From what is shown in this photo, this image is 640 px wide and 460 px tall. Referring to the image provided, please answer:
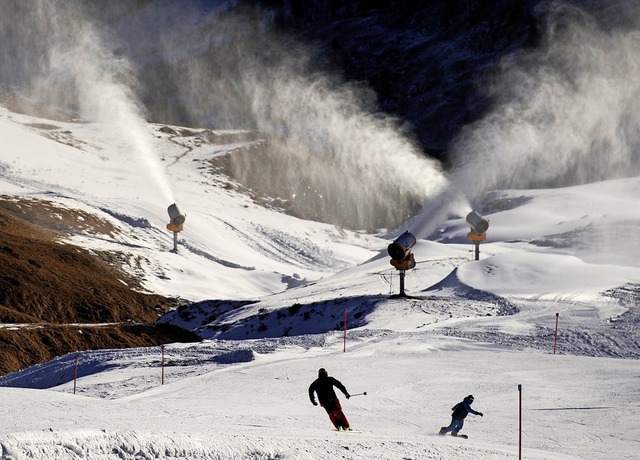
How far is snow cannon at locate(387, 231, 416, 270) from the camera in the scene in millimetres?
39031

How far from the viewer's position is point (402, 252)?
128ft

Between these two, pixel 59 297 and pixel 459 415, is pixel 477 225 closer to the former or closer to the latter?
pixel 59 297

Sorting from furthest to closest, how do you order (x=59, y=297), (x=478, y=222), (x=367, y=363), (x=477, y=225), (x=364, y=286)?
(x=477, y=225)
(x=478, y=222)
(x=364, y=286)
(x=59, y=297)
(x=367, y=363)

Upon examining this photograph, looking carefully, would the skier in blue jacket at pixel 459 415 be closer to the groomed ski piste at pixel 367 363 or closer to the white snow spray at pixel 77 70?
the groomed ski piste at pixel 367 363

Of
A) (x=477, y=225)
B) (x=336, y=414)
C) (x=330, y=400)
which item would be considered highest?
(x=477, y=225)

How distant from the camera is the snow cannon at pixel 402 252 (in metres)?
39.0

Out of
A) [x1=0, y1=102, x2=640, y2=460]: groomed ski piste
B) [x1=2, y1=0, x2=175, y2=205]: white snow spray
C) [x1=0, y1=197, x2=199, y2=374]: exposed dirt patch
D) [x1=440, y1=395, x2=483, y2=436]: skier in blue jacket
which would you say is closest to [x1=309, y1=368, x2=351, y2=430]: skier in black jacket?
[x1=0, y1=102, x2=640, y2=460]: groomed ski piste

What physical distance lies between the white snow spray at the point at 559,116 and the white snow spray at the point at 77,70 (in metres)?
38.3

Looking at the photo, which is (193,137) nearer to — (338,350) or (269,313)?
(269,313)

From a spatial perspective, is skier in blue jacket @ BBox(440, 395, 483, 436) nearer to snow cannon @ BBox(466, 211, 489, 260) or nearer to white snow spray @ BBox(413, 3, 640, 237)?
snow cannon @ BBox(466, 211, 489, 260)

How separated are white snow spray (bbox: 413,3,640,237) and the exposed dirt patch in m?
39.4

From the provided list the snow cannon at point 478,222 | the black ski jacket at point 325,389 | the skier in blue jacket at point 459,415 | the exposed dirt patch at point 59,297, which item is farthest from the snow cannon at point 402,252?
the black ski jacket at point 325,389

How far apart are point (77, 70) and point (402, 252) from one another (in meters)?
126

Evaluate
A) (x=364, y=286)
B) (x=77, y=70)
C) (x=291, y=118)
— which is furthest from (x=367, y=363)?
(x=77, y=70)
